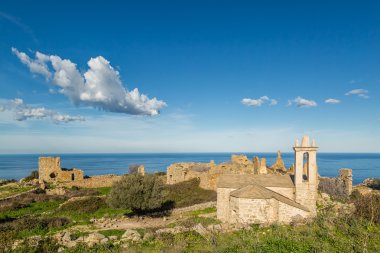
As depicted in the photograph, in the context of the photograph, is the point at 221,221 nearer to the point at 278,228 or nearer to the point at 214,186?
the point at 278,228

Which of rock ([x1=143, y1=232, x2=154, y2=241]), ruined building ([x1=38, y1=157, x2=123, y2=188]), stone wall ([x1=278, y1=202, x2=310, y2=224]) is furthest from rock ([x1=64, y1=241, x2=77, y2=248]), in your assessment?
ruined building ([x1=38, y1=157, x2=123, y2=188])

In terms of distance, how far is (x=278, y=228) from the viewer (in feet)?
51.2

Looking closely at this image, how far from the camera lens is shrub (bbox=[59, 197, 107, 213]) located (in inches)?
940

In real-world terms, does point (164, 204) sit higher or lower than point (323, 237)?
lower

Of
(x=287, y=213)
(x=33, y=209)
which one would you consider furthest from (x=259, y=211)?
(x=33, y=209)

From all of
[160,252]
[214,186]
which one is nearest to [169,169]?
→ [214,186]

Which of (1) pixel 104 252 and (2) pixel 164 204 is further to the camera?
(2) pixel 164 204

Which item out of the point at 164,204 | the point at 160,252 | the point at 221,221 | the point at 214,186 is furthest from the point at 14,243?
the point at 214,186

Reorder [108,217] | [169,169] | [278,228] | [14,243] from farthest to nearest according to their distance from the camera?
[169,169] → [108,217] → [278,228] → [14,243]

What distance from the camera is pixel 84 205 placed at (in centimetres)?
2523

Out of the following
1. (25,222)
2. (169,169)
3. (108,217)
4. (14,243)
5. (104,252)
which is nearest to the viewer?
(104,252)

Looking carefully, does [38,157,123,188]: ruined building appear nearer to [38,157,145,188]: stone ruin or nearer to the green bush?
[38,157,145,188]: stone ruin

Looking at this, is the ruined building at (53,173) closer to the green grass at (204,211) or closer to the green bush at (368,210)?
the green grass at (204,211)

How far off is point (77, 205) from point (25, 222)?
6802 millimetres
